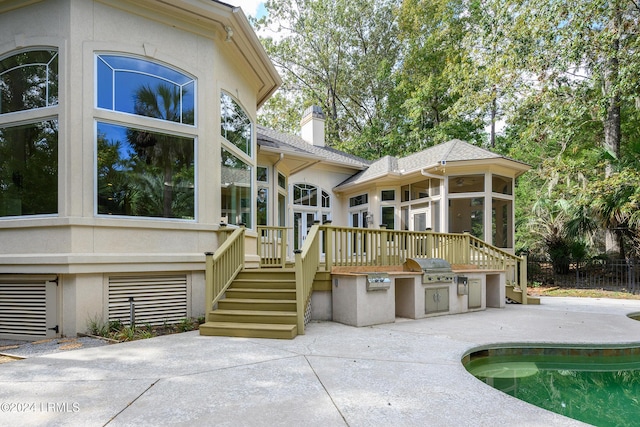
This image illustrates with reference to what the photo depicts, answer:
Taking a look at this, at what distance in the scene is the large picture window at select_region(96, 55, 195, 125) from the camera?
630cm

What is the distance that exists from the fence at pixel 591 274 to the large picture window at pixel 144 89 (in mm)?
14503

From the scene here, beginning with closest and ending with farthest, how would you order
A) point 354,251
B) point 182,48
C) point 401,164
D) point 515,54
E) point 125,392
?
1. point 125,392
2. point 182,48
3. point 354,251
4. point 515,54
5. point 401,164

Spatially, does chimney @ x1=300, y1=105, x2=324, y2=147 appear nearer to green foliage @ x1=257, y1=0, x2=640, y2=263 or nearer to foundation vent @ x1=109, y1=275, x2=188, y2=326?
green foliage @ x1=257, y1=0, x2=640, y2=263

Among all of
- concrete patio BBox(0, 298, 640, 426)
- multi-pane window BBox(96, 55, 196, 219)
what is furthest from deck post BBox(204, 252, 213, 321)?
multi-pane window BBox(96, 55, 196, 219)

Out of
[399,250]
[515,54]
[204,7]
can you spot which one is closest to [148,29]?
[204,7]

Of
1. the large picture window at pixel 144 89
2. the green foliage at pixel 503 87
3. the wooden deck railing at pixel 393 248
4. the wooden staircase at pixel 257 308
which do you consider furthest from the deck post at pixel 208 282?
the green foliage at pixel 503 87

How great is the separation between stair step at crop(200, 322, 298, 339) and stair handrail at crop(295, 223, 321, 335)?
0.30 metres

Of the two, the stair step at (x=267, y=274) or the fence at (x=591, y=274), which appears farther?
the fence at (x=591, y=274)

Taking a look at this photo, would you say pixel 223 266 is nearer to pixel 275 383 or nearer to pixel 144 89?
pixel 275 383

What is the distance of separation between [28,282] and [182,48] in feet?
15.7

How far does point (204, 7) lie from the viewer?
22.1ft

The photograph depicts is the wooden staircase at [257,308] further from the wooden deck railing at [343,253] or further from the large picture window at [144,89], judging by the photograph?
the large picture window at [144,89]

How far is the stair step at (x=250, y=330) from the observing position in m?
5.64

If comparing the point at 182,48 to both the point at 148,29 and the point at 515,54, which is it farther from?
the point at 515,54
